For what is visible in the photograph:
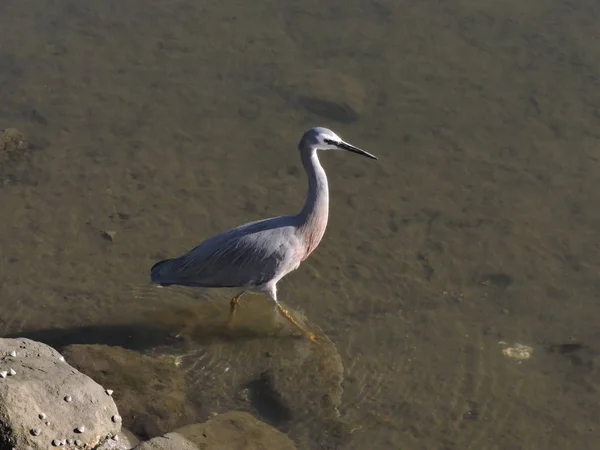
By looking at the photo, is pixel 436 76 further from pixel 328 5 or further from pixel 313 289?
pixel 313 289

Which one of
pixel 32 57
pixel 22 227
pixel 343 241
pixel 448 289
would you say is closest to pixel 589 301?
pixel 448 289

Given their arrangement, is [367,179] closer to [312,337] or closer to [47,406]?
[312,337]

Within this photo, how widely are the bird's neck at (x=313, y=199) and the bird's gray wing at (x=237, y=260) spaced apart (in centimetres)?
14

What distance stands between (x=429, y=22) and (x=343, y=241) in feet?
13.3

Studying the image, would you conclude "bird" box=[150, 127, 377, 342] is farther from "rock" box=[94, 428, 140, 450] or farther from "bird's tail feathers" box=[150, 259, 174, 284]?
"rock" box=[94, 428, 140, 450]

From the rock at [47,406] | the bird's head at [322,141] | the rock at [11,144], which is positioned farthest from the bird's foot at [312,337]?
the rock at [11,144]

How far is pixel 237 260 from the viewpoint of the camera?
7.63 meters

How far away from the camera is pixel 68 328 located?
778 cm

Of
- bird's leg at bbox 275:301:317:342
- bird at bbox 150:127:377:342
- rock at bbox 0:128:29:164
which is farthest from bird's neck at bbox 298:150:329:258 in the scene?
rock at bbox 0:128:29:164

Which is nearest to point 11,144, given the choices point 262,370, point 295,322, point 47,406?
point 295,322

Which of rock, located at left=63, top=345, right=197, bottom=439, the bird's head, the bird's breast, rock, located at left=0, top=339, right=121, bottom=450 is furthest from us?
the bird's breast

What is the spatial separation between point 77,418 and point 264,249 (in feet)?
7.86

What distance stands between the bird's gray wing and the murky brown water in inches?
20.1

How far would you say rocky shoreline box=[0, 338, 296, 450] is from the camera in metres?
5.49
